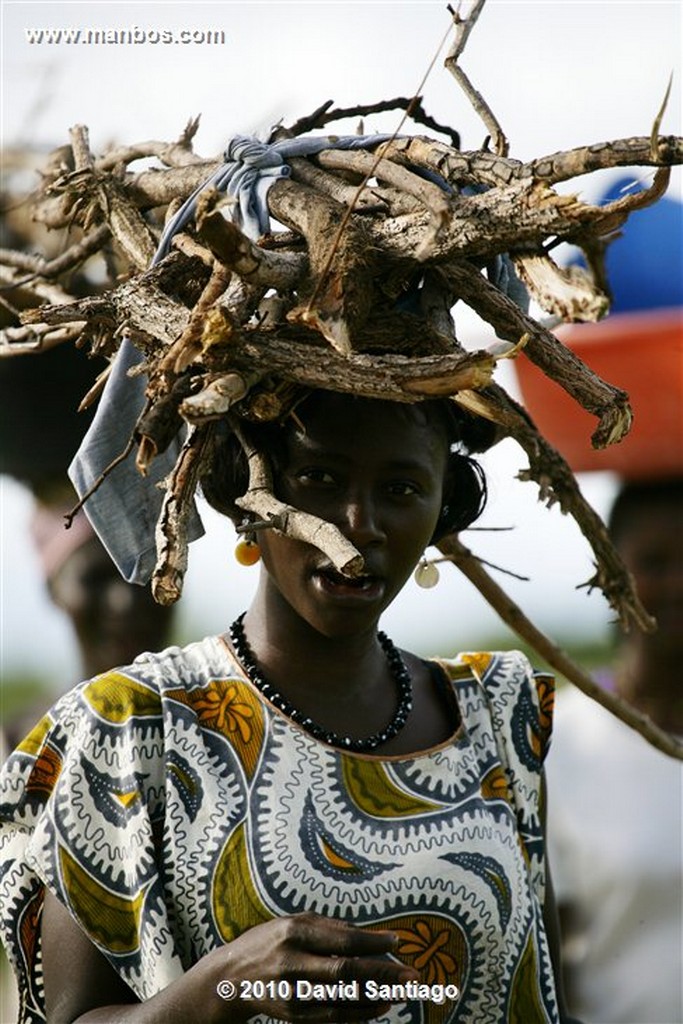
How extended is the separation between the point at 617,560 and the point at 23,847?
3.22ft

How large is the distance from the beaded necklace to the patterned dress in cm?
2

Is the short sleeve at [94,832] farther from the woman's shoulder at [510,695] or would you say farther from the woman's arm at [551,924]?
the woman's arm at [551,924]

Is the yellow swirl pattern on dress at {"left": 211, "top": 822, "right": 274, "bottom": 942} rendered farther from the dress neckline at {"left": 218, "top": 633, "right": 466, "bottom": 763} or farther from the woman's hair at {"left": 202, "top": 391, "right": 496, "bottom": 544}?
the woman's hair at {"left": 202, "top": 391, "right": 496, "bottom": 544}

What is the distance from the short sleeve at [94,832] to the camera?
7.34ft

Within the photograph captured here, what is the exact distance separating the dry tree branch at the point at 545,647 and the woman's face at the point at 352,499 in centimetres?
52

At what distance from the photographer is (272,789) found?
2.32 meters

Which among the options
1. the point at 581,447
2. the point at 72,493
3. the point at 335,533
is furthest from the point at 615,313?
the point at 335,533

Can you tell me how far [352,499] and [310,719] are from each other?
37 centimetres

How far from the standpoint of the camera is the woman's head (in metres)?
2.25

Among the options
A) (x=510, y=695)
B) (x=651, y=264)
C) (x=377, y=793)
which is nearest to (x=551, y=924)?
(x=510, y=695)

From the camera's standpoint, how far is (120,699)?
235 cm

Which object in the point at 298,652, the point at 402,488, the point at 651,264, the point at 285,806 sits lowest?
the point at 285,806

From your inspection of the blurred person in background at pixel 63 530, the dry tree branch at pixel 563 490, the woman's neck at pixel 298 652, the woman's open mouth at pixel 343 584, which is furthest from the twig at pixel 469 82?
the blurred person in background at pixel 63 530

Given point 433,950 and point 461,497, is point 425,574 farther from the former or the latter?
point 433,950
